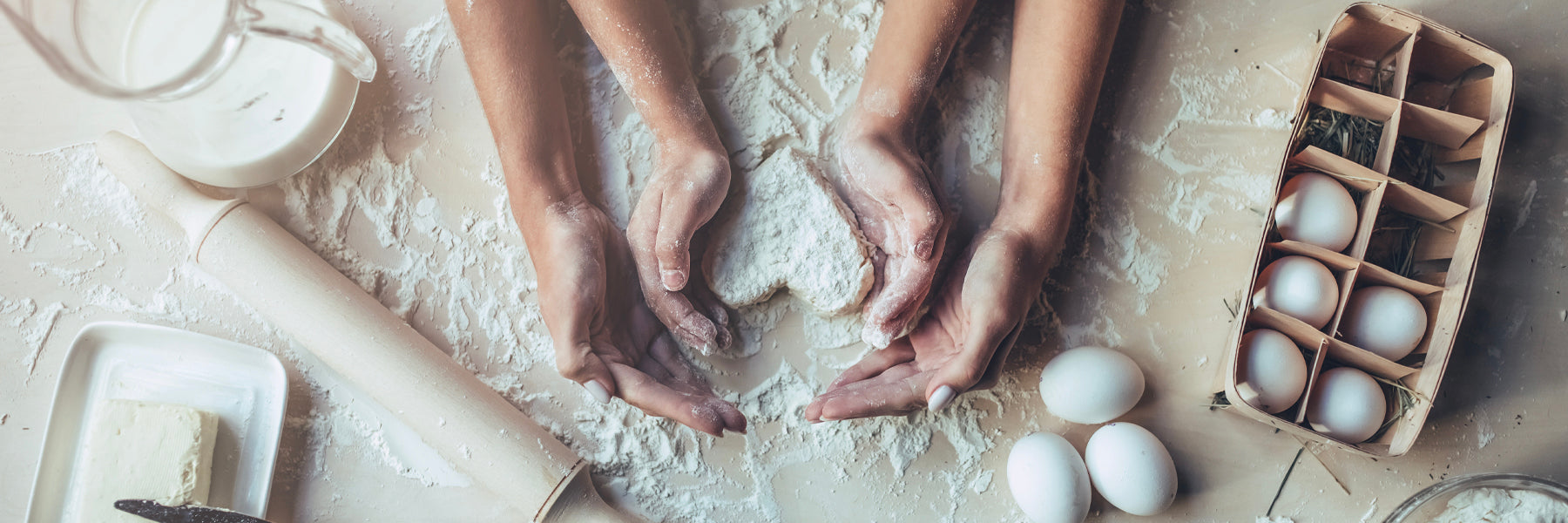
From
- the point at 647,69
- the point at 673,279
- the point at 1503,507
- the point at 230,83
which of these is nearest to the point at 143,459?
the point at 230,83

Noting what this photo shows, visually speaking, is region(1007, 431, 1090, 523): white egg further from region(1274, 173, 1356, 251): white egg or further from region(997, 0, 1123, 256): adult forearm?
region(1274, 173, 1356, 251): white egg

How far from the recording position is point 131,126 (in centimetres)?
148

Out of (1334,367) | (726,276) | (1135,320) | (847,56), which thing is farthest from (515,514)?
(1334,367)

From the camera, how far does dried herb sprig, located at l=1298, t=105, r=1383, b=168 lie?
1.30 m

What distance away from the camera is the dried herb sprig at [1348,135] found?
1301 mm

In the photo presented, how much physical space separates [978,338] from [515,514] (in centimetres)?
84

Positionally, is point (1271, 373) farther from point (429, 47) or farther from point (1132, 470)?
point (429, 47)

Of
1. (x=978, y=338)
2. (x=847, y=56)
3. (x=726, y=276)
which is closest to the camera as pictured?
(x=978, y=338)

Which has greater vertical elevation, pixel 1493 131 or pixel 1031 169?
pixel 1493 131

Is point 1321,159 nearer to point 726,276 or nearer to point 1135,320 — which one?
point 1135,320

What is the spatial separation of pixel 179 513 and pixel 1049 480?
1.33m

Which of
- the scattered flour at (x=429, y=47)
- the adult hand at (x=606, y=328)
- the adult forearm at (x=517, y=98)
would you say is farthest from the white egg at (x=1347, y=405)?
the scattered flour at (x=429, y=47)

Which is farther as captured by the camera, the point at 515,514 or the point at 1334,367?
the point at 515,514

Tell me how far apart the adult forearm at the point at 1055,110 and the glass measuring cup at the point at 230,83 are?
107 centimetres
